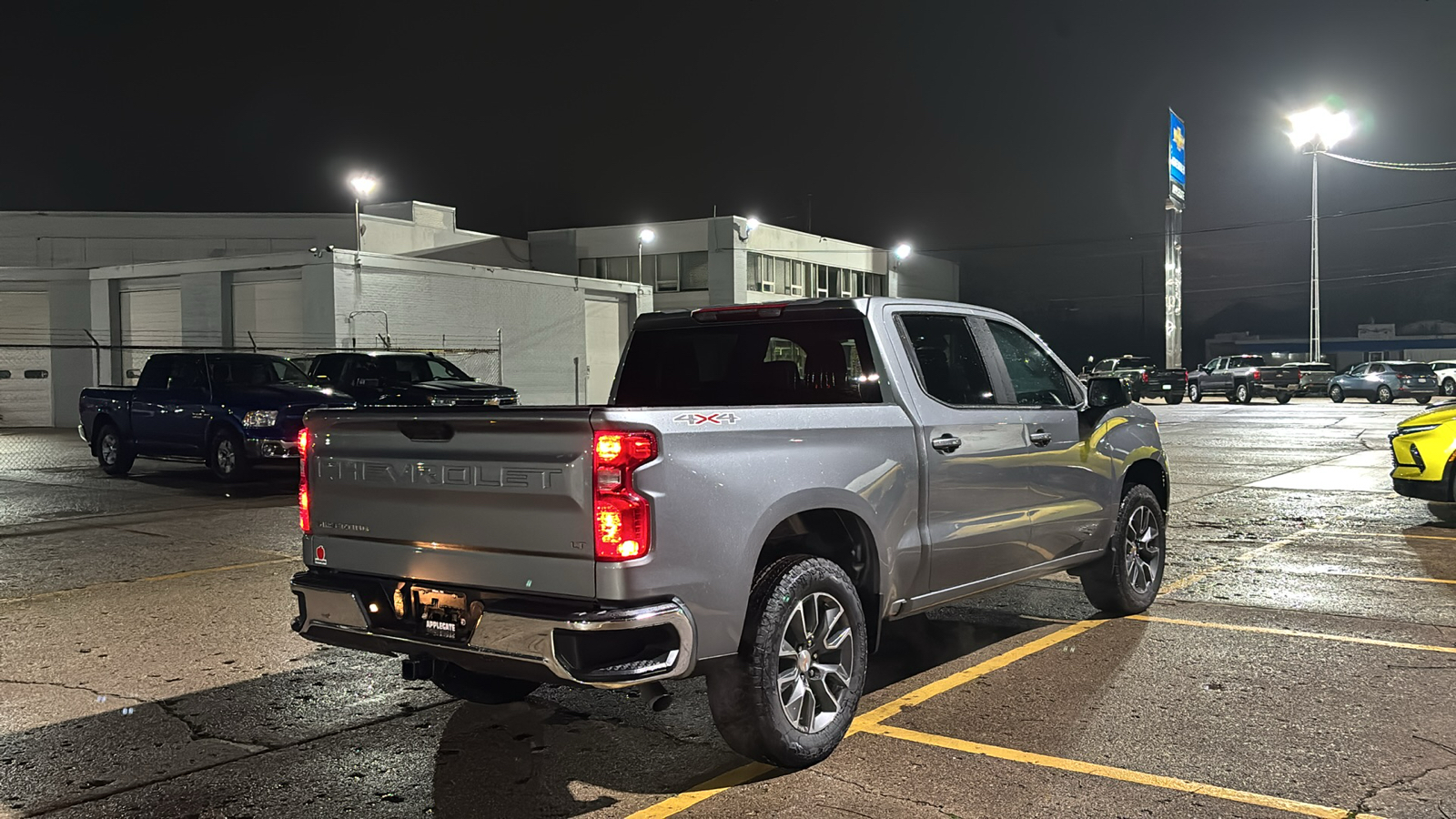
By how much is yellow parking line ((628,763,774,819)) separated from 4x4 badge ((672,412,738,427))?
140cm

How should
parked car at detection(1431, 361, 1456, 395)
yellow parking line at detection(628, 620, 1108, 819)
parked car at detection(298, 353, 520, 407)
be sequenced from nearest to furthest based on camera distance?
yellow parking line at detection(628, 620, 1108, 819) < parked car at detection(298, 353, 520, 407) < parked car at detection(1431, 361, 1456, 395)

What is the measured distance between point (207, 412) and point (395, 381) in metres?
3.65

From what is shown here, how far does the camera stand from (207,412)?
15.9m

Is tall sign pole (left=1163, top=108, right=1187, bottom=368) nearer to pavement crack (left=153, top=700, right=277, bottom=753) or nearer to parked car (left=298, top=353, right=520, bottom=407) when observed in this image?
parked car (left=298, top=353, right=520, bottom=407)

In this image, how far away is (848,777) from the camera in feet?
14.7

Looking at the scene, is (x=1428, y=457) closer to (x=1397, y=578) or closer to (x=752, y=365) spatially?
(x=1397, y=578)

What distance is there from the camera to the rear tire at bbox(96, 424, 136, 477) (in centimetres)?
1728

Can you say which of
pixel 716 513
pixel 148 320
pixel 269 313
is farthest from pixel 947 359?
pixel 148 320

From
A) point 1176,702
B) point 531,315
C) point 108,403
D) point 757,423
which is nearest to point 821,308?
point 757,423

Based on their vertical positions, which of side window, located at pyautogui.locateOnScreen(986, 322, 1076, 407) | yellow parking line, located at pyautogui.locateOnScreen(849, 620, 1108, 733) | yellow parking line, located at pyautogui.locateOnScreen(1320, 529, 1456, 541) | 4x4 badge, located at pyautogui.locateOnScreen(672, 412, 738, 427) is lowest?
yellow parking line, located at pyautogui.locateOnScreen(849, 620, 1108, 733)

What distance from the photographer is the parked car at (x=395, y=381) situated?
18266mm

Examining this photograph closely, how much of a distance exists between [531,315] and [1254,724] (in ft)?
115

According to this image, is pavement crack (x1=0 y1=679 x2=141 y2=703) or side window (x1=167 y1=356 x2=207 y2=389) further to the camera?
side window (x1=167 y1=356 x2=207 y2=389)

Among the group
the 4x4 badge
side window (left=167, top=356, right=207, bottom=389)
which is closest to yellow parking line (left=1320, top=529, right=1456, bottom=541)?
the 4x4 badge
